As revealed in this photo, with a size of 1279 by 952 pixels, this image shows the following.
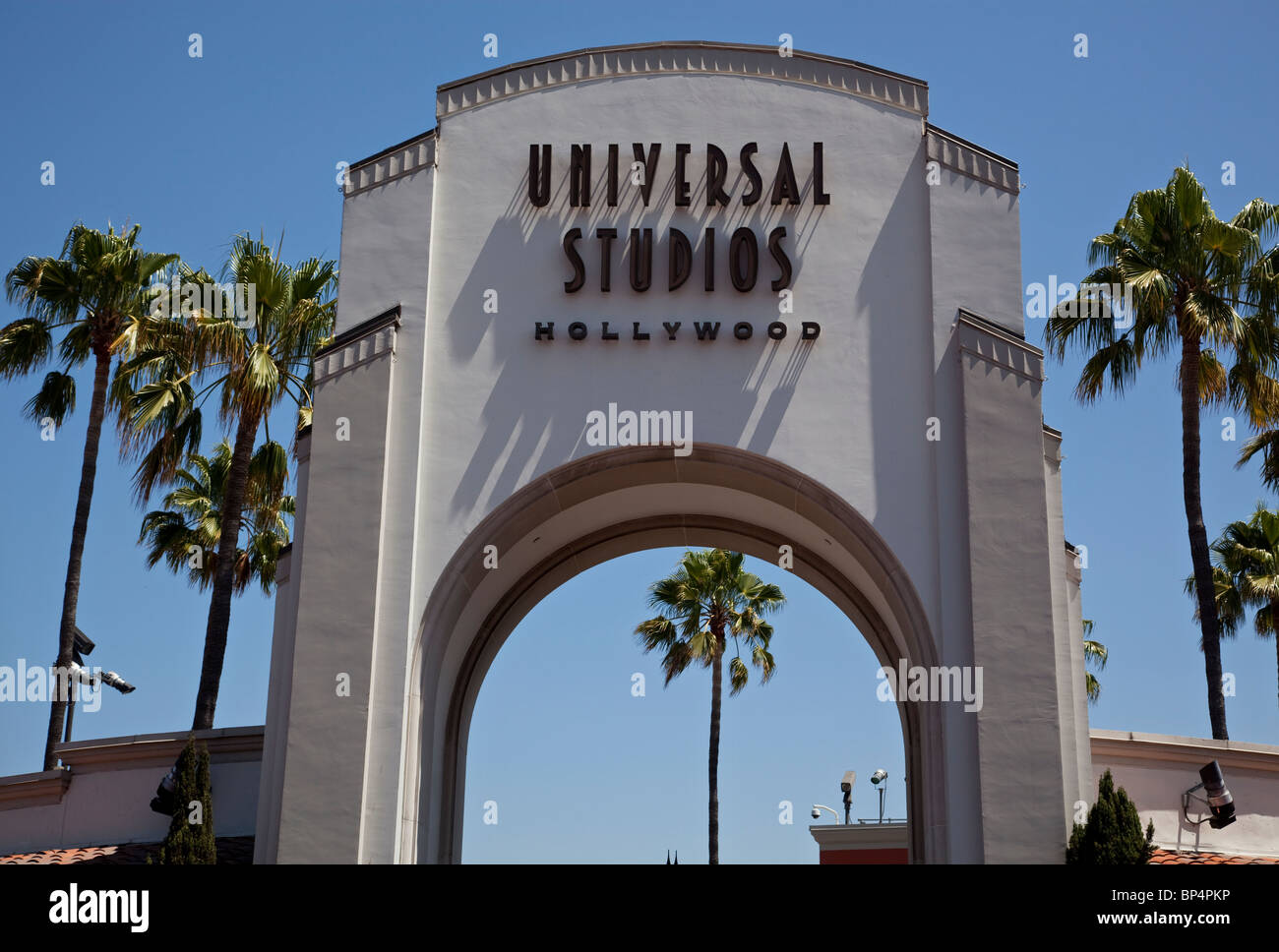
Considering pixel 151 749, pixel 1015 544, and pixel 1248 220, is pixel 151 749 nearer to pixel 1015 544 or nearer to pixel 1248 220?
pixel 1015 544

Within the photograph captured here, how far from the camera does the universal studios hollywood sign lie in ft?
53.1

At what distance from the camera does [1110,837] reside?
14.0 meters

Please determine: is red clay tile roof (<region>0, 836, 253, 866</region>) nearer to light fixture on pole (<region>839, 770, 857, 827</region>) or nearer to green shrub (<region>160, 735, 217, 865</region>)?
green shrub (<region>160, 735, 217, 865</region>)

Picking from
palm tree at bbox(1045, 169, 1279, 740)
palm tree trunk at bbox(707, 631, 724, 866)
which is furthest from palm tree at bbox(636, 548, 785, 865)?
palm tree at bbox(1045, 169, 1279, 740)

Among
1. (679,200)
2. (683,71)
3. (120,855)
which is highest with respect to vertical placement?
(683,71)

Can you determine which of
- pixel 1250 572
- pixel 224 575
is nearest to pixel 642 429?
pixel 224 575

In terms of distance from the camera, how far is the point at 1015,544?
15.2 metres

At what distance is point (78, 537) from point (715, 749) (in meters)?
15.6

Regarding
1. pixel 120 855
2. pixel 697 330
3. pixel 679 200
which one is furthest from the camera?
pixel 120 855

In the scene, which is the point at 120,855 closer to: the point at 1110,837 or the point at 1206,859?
the point at 1110,837

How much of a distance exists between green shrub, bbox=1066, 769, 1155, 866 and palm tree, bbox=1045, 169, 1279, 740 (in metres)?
10.2

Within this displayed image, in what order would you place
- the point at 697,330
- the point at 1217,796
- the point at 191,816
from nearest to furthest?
1. the point at 191,816
2. the point at 697,330
3. the point at 1217,796

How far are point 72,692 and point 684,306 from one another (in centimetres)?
1352

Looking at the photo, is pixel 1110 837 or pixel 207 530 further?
pixel 207 530
